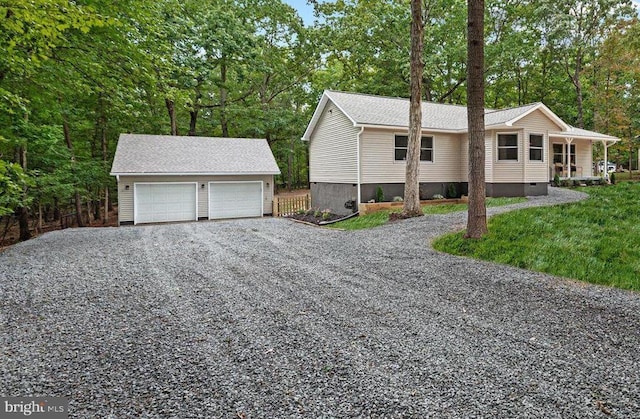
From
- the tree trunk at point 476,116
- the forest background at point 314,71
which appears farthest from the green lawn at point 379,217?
the forest background at point 314,71

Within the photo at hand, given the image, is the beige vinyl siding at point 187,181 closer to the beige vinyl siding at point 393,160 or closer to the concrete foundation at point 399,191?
the concrete foundation at point 399,191

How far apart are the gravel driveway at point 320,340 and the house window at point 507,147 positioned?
1072 centimetres

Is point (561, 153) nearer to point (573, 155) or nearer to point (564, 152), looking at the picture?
point (564, 152)

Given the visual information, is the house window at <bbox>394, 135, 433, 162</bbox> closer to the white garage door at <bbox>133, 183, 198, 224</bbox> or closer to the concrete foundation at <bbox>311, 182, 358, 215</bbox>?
the concrete foundation at <bbox>311, 182, 358, 215</bbox>

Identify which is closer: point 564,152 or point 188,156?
point 188,156

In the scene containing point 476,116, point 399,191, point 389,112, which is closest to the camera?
point 476,116

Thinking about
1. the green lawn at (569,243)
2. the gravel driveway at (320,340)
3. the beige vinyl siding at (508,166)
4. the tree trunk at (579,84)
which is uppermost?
the tree trunk at (579,84)

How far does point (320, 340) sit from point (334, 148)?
13060 millimetres

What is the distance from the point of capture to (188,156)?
17.2m

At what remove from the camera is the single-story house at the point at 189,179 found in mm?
15570

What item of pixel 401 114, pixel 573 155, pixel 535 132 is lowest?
pixel 573 155

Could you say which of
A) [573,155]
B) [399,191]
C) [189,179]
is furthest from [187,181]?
[573,155]

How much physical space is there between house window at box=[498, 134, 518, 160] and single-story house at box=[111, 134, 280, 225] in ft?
34.4

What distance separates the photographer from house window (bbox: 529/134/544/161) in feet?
50.8
